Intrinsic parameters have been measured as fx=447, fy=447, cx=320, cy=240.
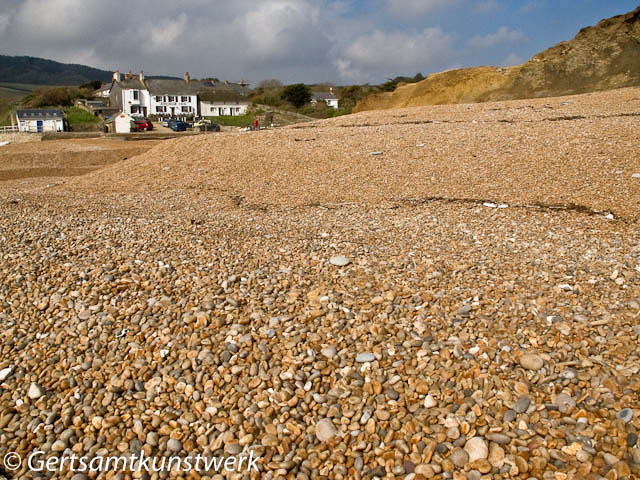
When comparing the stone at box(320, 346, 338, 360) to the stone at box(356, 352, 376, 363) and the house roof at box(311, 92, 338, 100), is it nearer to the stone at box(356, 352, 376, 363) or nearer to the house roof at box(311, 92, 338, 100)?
the stone at box(356, 352, 376, 363)

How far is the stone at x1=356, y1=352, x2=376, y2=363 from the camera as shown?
3.56 metres

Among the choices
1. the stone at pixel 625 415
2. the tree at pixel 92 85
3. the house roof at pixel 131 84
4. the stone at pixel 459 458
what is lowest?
the stone at pixel 459 458

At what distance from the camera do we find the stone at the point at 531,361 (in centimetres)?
334

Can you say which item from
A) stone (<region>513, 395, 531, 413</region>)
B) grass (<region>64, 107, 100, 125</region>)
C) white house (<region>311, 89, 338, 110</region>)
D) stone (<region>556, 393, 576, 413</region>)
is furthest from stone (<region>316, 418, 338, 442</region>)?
white house (<region>311, 89, 338, 110</region>)

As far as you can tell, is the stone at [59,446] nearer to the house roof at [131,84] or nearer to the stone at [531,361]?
the stone at [531,361]

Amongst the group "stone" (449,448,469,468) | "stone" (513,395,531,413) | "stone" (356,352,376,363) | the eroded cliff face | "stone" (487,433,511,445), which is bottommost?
"stone" (449,448,469,468)

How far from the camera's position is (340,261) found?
5.30 metres

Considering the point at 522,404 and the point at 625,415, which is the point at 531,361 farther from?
the point at 625,415

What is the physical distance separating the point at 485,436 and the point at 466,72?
31.3 meters

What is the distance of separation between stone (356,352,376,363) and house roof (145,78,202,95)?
245ft

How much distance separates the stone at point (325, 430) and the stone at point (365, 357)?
64cm

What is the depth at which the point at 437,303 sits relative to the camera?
4266 mm

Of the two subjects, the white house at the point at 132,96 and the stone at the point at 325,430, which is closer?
the stone at the point at 325,430

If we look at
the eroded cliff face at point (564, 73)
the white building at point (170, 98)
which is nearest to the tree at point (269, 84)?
the white building at point (170, 98)
